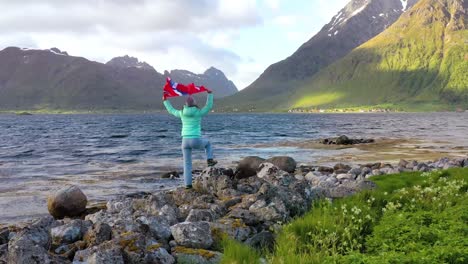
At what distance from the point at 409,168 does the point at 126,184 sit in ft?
54.4

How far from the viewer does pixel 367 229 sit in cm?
909

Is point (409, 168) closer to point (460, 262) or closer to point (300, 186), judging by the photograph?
point (300, 186)

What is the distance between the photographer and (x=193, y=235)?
29.4ft

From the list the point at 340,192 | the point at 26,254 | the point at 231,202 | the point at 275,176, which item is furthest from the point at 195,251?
the point at 275,176

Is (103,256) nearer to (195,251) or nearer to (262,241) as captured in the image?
(195,251)

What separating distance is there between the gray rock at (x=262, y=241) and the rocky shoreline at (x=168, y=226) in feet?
0.07

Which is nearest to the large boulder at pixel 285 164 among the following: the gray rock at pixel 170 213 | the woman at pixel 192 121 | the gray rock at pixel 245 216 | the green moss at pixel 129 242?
the woman at pixel 192 121

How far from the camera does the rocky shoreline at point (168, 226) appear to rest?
25.0 feet

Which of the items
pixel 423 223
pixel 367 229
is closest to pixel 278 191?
pixel 367 229

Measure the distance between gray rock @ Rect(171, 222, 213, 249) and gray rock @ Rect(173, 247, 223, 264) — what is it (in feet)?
1.76

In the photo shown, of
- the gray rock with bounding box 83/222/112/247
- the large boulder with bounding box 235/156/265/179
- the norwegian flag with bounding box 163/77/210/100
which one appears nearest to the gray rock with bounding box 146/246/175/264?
the gray rock with bounding box 83/222/112/247

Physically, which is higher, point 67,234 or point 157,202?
point 67,234


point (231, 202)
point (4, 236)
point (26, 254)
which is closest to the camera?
point (26, 254)

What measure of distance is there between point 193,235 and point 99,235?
6.65 ft
